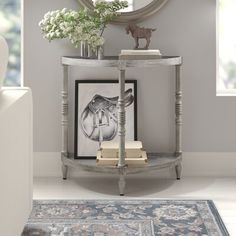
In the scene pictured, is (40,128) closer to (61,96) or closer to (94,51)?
(61,96)

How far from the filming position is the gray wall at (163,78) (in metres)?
4.55

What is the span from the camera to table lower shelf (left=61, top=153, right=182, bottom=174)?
4.12 meters

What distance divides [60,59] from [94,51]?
338mm

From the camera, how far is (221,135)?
462 centimetres

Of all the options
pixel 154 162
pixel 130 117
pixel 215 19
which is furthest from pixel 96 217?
pixel 215 19

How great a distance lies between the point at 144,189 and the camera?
429 centimetres

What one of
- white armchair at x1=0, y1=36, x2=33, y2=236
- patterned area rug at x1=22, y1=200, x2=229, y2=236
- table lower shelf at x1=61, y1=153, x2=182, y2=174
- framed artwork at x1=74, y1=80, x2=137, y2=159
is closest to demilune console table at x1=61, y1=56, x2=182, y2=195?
table lower shelf at x1=61, y1=153, x2=182, y2=174

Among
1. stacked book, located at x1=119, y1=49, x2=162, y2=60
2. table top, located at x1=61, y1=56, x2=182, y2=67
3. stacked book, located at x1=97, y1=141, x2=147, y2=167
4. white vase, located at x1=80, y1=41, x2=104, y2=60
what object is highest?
white vase, located at x1=80, y1=41, x2=104, y2=60

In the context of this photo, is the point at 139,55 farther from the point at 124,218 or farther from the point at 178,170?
the point at 124,218

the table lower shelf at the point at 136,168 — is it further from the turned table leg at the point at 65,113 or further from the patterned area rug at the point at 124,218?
the patterned area rug at the point at 124,218

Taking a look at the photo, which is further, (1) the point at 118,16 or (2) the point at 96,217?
(1) the point at 118,16

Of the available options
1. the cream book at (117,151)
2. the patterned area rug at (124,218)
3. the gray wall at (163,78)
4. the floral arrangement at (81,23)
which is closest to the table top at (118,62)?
the floral arrangement at (81,23)

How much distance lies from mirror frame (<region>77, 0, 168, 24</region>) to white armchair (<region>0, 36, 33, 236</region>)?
4.77 feet

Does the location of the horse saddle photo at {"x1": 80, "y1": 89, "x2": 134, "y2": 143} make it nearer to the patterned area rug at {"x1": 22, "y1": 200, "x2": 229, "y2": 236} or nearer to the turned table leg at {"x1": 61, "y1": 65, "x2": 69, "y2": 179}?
the turned table leg at {"x1": 61, "y1": 65, "x2": 69, "y2": 179}
